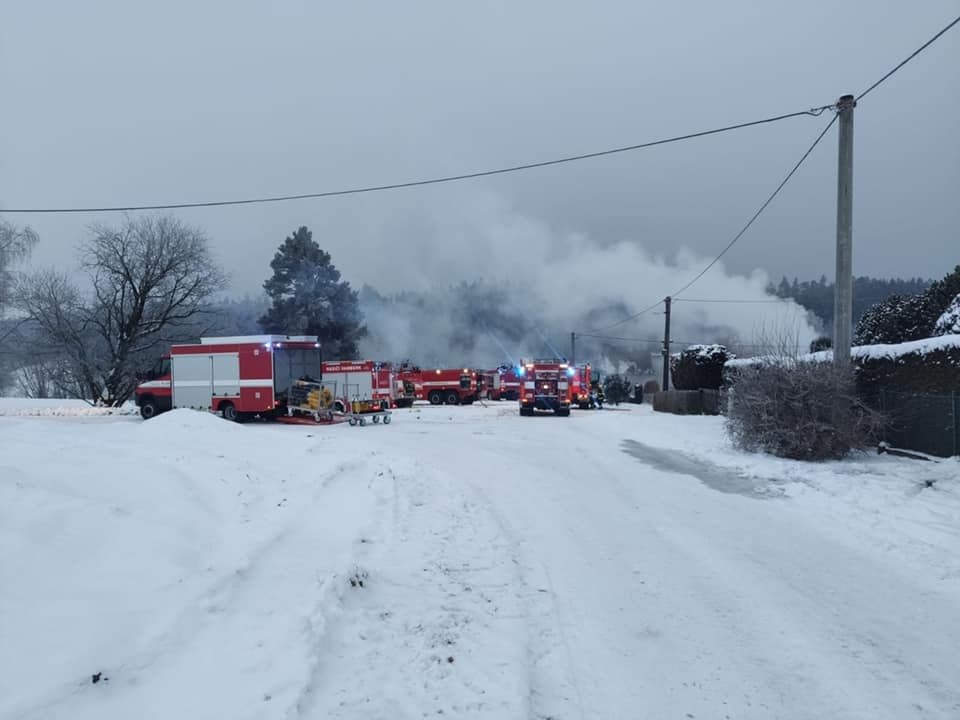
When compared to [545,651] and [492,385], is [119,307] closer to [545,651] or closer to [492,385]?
[492,385]

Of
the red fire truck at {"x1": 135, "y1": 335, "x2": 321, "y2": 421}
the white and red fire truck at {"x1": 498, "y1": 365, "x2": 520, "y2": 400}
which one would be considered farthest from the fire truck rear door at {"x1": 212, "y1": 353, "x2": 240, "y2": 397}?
the white and red fire truck at {"x1": 498, "y1": 365, "x2": 520, "y2": 400}

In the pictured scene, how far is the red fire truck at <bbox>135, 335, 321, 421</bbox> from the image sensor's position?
22.7 metres

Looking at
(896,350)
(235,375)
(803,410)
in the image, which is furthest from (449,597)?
(235,375)

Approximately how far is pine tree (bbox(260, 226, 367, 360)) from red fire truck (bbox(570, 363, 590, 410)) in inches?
795

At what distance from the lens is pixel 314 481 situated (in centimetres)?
895

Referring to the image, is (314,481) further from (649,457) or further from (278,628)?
(649,457)

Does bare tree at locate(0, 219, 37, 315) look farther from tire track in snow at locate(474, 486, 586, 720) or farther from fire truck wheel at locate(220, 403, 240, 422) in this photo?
tire track in snow at locate(474, 486, 586, 720)

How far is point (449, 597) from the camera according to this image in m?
4.95

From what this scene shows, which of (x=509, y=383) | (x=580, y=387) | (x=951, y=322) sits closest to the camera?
(x=951, y=322)

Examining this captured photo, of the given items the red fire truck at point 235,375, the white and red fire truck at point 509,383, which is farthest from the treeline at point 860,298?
the red fire truck at point 235,375

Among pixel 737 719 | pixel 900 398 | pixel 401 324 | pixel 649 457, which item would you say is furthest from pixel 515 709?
pixel 401 324

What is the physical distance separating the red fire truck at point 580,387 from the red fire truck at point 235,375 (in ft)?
40.8

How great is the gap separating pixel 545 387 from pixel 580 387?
4792 mm

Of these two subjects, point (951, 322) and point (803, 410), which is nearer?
point (803, 410)
